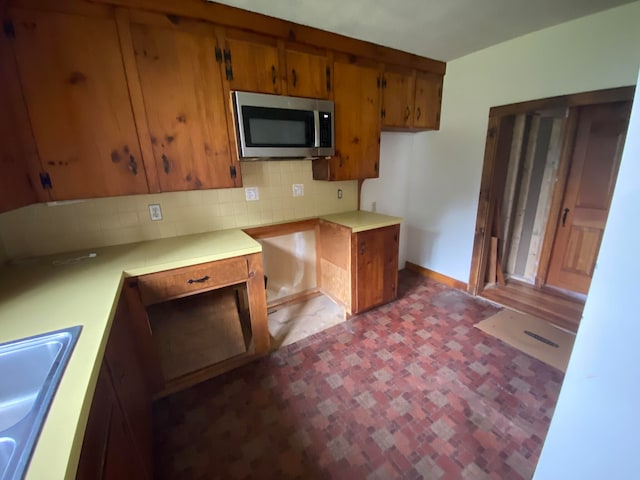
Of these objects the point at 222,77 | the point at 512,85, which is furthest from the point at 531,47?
the point at 222,77

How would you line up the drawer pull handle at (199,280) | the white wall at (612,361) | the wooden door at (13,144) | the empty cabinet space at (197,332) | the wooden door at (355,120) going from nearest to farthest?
the white wall at (612,361) < the wooden door at (13,144) < the drawer pull handle at (199,280) < the empty cabinet space at (197,332) < the wooden door at (355,120)

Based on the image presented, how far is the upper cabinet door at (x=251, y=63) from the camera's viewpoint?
1689mm

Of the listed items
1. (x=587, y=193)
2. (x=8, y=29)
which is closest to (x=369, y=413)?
(x=8, y=29)

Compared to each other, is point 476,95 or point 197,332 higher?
point 476,95

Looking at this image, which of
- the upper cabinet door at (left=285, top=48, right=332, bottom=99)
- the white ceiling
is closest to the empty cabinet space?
the upper cabinet door at (left=285, top=48, right=332, bottom=99)

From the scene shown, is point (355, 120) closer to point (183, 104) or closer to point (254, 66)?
point (254, 66)

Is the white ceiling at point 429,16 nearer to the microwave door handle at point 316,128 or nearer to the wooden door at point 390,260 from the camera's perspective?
the microwave door handle at point 316,128

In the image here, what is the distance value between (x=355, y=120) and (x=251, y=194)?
108 centimetres

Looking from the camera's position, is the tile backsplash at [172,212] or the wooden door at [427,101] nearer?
the tile backsplash at [172,212]

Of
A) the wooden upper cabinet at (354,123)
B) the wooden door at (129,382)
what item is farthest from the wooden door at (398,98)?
the wooden door at (129,382)

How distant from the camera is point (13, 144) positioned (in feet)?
4.17

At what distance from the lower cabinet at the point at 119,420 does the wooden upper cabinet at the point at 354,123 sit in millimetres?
1766

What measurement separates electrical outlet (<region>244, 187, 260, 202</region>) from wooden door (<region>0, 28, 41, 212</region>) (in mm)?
1215

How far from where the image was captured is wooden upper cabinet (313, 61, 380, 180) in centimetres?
214
